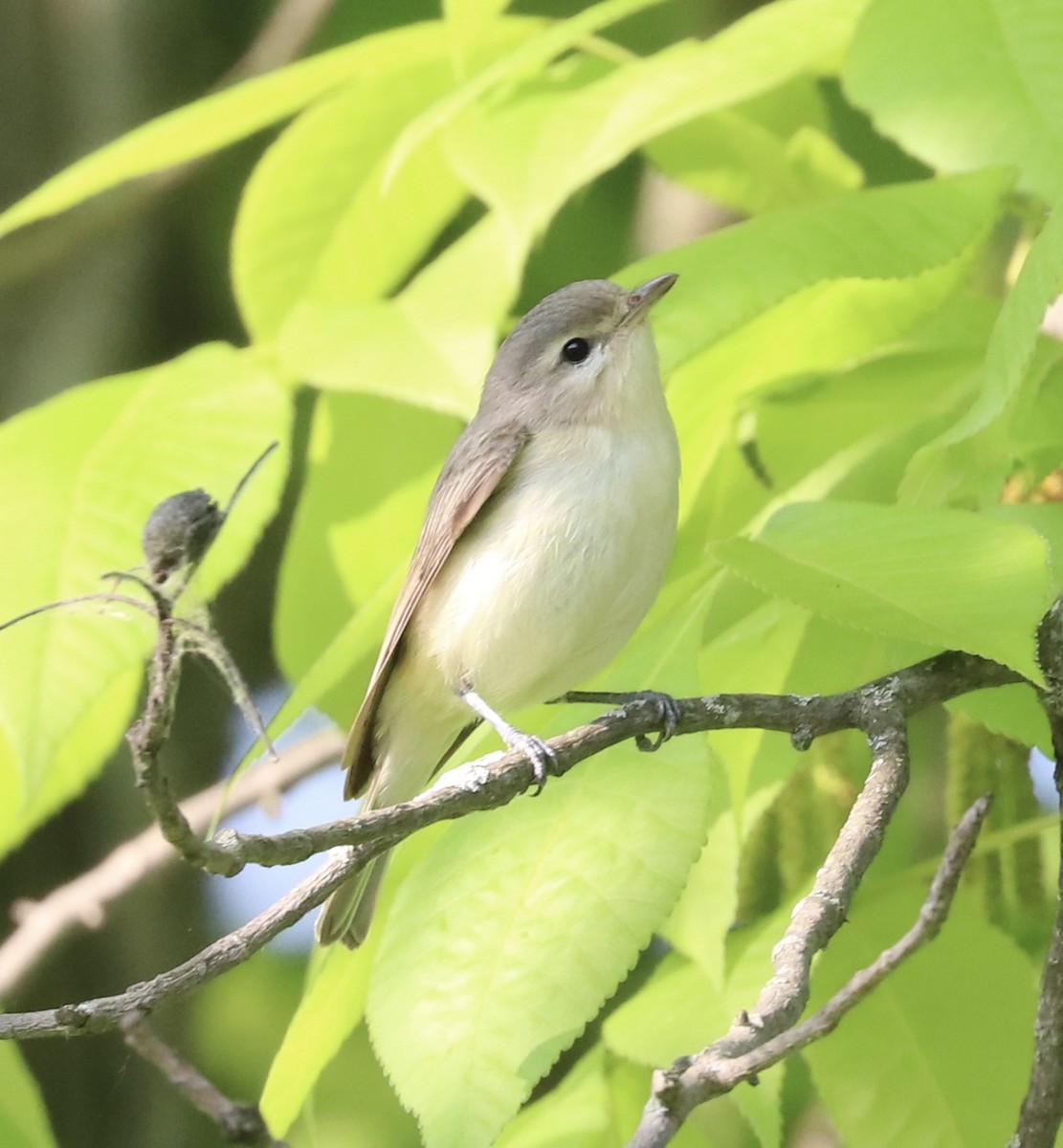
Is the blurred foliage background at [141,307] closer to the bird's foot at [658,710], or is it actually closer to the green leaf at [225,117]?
the green leaf at [225,117]

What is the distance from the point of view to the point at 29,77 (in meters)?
4.55

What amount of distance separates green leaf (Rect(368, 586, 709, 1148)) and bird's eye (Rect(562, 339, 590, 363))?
112cm

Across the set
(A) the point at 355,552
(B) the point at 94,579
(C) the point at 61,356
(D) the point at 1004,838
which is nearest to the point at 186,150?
(A) the point at 355,552

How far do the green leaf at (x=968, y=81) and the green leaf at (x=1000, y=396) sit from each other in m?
0.21

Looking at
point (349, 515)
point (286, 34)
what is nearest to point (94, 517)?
point (349, 515)

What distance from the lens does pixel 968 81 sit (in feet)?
6.22

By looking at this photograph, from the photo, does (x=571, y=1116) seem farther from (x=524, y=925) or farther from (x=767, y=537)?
(x=767, y=537)

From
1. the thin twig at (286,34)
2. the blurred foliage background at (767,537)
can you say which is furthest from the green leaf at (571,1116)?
the thin twig at (286,34)

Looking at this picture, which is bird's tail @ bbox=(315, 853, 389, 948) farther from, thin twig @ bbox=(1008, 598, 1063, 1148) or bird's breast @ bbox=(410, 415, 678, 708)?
thin twig @ bbox=(1008, 598, 1063, 1148)

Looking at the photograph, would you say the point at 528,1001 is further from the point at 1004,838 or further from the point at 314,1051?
the point at 1004,838

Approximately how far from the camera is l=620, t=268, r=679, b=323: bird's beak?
2268 millimetres

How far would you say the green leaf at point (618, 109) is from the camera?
200 centimetres

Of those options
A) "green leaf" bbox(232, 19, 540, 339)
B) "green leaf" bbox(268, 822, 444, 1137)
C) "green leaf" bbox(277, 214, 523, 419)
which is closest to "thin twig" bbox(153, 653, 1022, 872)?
"green leaf" bbox(268, 822, 444, 1137)

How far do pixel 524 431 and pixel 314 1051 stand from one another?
1204mm
